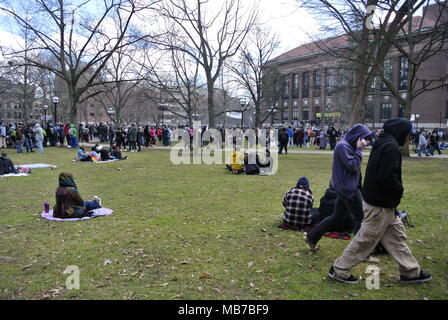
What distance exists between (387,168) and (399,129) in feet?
→ 1.57

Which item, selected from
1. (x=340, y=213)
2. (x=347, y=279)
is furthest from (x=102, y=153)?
(x=347, y=279)

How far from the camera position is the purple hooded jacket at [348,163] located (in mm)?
4867

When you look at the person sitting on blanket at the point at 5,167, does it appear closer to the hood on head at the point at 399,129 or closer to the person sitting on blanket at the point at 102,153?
the person sitting on blanket at the point at 102,153

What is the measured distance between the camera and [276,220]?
709cm

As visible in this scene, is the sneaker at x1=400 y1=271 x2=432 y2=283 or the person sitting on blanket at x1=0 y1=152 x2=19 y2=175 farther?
the person sitting on blanket at x1=0 y1=152 x2=19 y2=175

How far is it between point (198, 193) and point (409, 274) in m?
6.50

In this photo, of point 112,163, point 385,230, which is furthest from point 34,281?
point 112,163

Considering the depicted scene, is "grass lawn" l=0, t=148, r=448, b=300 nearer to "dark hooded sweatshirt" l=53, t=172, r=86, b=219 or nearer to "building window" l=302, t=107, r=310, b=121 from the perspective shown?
"dark hooded sweatshirt" l=53, t=172, r=86, b=219

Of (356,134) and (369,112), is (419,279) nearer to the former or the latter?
(356,134)

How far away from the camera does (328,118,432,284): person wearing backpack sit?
3.85 m

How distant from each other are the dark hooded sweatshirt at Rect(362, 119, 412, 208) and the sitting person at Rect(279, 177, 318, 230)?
217cm

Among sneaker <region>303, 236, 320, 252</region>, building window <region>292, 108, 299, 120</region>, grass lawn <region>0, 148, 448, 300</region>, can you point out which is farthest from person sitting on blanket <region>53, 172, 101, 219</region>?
building window <region>292, 108, 299, 120</region>

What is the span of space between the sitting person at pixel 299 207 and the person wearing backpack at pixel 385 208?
204 cm
